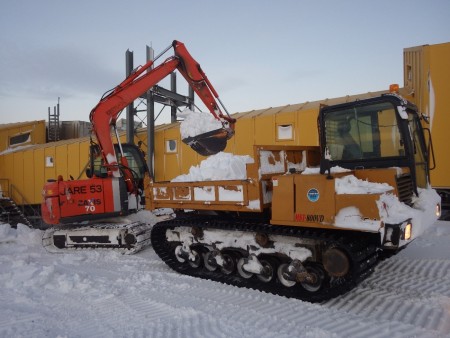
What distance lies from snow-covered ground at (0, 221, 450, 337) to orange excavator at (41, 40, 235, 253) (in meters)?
1.17

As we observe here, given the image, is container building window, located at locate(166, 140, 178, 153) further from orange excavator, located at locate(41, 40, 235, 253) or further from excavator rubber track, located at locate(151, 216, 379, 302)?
excavator rubber track, located at locate(151, 216, 379, 302)

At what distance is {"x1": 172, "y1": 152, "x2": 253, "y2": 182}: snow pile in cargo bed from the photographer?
225 inches

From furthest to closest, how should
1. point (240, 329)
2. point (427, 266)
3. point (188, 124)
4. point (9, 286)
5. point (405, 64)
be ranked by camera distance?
1. point (405, 64)
2. point (188, 124)
3. point (427, 266)
4. point (9, 286)
5. point (240, 329)

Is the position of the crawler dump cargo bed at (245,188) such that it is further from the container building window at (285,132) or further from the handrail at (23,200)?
the handrail at (23,200)

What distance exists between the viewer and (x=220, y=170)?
577 cm

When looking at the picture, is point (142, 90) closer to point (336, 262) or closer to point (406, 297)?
point (336, 262)

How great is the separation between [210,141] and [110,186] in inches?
89.8

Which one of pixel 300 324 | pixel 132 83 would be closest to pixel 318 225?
pixel 300 324

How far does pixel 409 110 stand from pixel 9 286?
19.9ft

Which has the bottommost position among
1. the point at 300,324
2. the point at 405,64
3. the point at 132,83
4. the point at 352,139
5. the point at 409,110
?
the point at 300,324

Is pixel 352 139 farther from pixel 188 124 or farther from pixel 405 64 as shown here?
pixel 405 64

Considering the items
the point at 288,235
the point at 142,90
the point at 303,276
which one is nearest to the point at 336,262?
the point at 303,276

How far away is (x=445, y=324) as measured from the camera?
362 centimetres

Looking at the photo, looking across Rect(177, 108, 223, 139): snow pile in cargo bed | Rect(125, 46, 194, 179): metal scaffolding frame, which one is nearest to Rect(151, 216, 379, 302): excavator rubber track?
Rect(177, 108, 223, 139): snow pile in cargo bed
